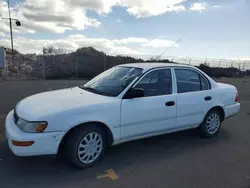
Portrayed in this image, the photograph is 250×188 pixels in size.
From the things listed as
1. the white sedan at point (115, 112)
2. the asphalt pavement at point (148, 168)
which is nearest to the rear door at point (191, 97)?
the white sedan at point (115, 112)

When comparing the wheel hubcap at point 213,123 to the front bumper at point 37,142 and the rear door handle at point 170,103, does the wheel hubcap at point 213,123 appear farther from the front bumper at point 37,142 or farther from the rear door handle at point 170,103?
the front bumper at point 37,142

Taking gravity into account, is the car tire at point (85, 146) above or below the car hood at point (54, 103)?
below

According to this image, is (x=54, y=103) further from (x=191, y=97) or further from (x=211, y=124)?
(x=211, y=124)

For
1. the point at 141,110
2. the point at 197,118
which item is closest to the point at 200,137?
the point at 197,118

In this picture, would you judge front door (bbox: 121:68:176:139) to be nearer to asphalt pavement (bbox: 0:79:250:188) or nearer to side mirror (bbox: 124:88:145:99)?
side mirror (bbox: 124:88:145:99)

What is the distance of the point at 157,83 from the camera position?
4.53 metres

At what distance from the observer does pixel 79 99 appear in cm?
391

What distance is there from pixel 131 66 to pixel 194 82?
1.37 m

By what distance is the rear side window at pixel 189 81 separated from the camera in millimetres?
4799

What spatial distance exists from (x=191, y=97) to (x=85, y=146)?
2.33m

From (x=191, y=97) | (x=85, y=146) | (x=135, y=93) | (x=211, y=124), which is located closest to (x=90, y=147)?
(x=85, y=146)

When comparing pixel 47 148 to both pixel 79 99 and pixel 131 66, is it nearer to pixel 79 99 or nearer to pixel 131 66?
pixel 79 99

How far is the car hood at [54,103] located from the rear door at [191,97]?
1.53 meters

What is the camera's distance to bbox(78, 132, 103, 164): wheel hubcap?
3.70 meters
